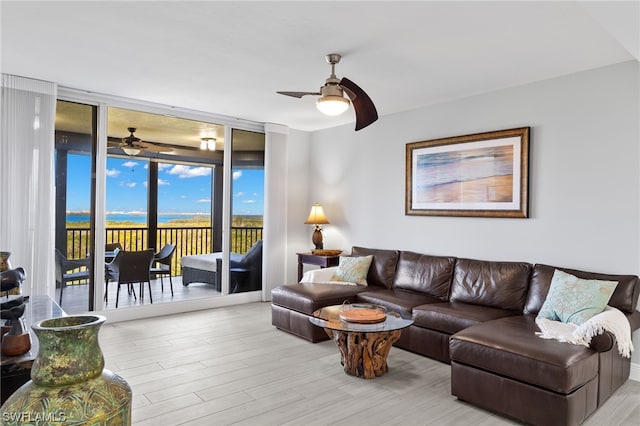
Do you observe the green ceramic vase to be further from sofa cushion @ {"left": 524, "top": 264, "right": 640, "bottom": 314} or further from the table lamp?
the table lamp

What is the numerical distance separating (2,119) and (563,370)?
5.11m

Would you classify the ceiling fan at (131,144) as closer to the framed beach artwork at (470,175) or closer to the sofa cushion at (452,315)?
the framed beach artwork at (470,175)

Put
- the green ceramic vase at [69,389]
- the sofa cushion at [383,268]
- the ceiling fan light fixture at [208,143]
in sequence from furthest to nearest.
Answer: the ceiling fan light fixture at [208,143] → the sofa cushion at [383,268] → the green ceramic vase at [69,389]

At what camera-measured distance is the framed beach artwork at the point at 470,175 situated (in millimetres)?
4000

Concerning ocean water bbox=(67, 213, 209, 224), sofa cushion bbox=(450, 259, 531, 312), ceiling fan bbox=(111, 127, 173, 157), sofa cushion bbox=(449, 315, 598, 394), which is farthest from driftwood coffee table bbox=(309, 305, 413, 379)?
ocean water bbox=(67, 213, 209, 224)

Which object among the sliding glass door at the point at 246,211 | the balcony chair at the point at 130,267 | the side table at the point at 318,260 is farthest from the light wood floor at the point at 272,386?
the sliding glass door at the point at 246,211

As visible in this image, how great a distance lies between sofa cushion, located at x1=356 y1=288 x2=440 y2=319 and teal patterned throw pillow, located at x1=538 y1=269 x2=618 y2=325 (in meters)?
1.12

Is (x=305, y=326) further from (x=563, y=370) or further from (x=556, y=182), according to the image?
(x=556, y=182)

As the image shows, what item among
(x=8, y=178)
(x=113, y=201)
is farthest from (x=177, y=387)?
(x=113, y=201)

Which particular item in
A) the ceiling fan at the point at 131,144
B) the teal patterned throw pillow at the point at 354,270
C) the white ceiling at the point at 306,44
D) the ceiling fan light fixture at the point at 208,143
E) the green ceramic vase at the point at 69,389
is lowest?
the teal patterned throw pillow at the point at 354,270

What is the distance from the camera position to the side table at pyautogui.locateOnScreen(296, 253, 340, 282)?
5.51 metres

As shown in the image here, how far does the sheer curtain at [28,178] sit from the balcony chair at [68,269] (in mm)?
404

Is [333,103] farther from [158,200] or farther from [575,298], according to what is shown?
[158,200]

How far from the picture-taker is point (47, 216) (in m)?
4.15
